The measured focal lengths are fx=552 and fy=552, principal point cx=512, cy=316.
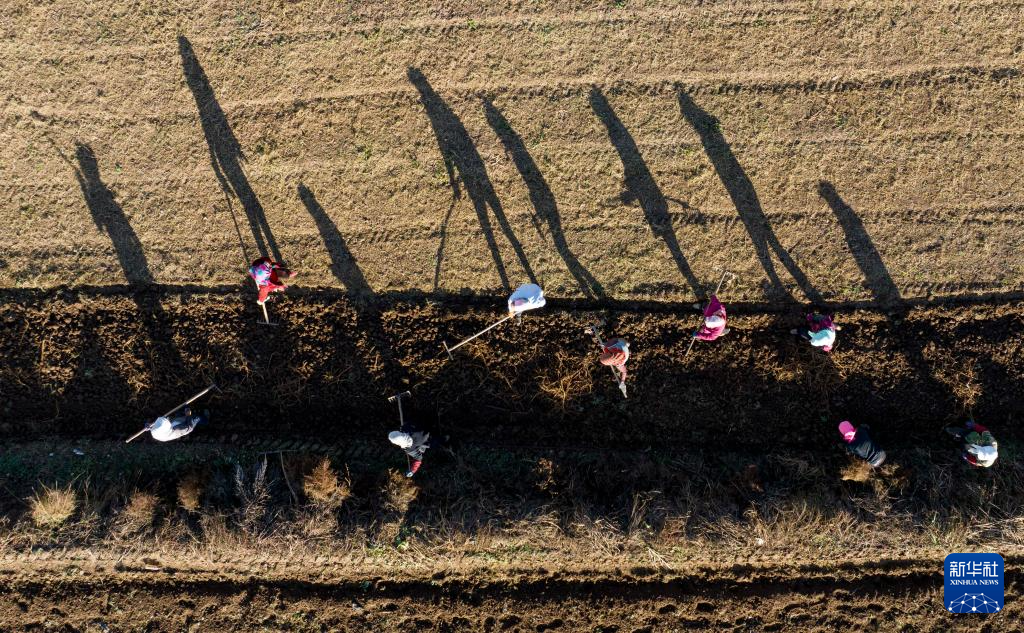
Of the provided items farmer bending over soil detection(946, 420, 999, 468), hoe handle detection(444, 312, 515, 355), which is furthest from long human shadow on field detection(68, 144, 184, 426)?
farmer bending over soil detection(946, 420, 999, 468)

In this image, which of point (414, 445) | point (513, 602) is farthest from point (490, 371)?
point (513, 602)

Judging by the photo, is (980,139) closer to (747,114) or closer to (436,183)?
(747,114)

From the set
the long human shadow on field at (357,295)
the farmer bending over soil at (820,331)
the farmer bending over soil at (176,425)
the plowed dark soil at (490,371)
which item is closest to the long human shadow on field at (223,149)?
the long human shadow on field at (357,295)

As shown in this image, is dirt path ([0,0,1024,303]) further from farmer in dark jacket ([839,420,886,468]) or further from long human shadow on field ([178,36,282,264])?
farmer in dark jacket ([839,420,886,468])

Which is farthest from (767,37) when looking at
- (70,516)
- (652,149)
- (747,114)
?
(70,516)

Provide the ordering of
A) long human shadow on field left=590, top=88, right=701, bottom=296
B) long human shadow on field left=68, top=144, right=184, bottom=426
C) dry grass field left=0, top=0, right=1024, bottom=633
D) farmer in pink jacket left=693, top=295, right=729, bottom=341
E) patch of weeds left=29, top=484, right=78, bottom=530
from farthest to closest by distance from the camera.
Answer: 1. long human shadow on field left=68, top=144, right=184, bottom=426
2. long human shadow on field left=590, top=88, right=701, bottom=296
3. dry grass field left=0, top=0, right=1024, bottom=633
4. patch of weeds left=29, top=484, right=78, bottom=530
5. farmer in pink jacket left=693, top=295, right=729, bottom=341

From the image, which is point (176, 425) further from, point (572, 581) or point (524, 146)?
point (524, 146)

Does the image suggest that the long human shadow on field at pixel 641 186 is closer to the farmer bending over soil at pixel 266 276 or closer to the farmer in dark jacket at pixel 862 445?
the farmer in dark jacket at pixel 862 445
